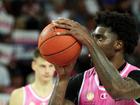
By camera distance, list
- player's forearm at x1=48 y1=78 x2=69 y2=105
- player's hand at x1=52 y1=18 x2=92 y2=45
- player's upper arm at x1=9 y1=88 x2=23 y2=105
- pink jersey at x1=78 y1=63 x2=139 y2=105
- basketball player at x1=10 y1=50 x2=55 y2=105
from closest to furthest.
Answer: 1. player's hand at x1=52 y1=18 x2=92 y2=45
2. player's forearm at x1=48 y1=78 x2=69 y2=105
3. pink jersey at x1=78 y1=63 x2=139 y2=105
4. player's upper arm at x1=9 y1=88 x2=23 y2=105
5. basketball player at x1=10 y1=50 x2=55 y2=105

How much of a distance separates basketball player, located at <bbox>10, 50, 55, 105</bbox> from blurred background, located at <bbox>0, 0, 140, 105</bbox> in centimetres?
217

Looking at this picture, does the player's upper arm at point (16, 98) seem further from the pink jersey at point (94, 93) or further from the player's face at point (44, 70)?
the pink jersey at point (94, 93)

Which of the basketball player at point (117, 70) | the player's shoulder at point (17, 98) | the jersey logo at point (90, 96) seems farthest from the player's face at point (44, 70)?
the jersey logo at point (90, 96)

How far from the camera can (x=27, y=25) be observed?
11.2m

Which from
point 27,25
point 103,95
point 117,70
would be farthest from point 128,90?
point 27,25

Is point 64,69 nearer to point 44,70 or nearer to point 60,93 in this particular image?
point 60,93

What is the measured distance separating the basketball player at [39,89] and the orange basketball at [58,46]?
2324 millimetres

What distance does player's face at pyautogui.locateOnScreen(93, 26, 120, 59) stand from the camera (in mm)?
5031

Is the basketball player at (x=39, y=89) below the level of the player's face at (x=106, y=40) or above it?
below

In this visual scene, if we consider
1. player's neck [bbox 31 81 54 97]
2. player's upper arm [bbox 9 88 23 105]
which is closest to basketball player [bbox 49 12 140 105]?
player's upper arm [bbox 9 88 23 105]

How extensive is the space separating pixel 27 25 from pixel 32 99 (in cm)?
437

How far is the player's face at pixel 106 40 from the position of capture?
5.03 m

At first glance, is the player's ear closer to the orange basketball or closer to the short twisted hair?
the short twisted hair

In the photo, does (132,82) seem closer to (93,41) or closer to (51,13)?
(93,41)
